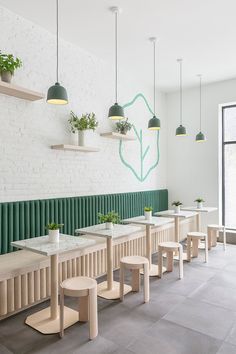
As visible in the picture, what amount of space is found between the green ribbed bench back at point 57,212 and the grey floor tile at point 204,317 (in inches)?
80.8

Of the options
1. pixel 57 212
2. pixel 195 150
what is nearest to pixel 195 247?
pixel 195 150

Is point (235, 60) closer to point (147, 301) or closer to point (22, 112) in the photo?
point (22, 112)

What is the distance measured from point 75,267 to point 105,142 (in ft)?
8.34

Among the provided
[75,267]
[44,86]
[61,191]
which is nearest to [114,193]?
[61,191]

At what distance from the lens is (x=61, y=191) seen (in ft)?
14.7

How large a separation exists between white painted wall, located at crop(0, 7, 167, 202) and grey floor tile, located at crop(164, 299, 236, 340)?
245 cm

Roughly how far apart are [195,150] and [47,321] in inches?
215

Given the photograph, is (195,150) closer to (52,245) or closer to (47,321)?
(52,245)

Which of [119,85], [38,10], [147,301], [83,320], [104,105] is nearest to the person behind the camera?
[83,320]

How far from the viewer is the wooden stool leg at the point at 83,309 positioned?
2951 millimetres

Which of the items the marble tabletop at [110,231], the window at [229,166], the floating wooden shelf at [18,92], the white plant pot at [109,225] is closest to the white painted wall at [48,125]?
the floating wooden shelf at [18,92]

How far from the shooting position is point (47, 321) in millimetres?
2941

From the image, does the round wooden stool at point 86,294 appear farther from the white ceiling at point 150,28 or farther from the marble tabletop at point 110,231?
the white ceiling at point 150,28

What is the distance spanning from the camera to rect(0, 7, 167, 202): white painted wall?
3766mm
